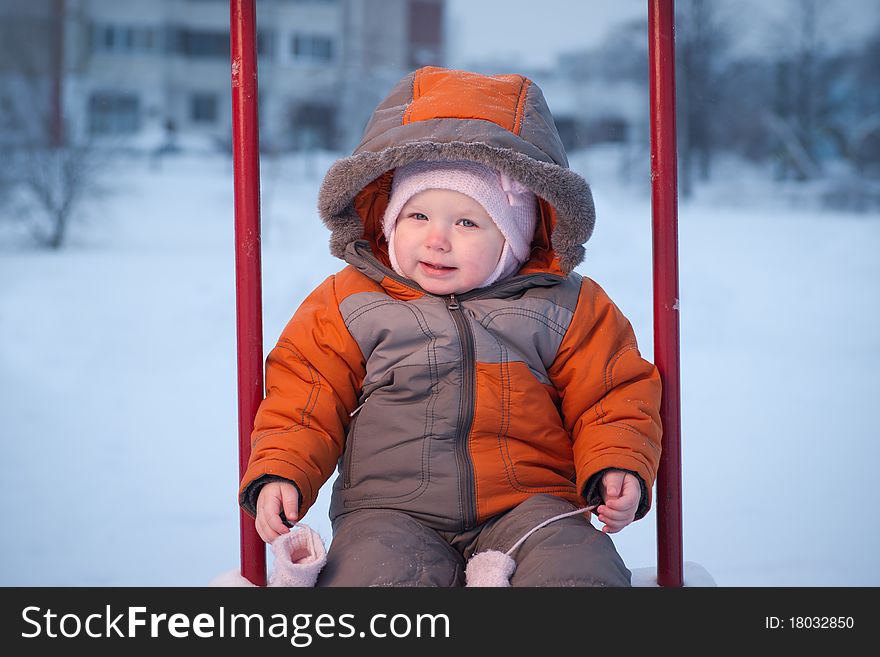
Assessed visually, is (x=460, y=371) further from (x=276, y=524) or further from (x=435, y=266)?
(x=276, y=524)

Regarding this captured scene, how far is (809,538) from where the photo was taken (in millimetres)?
2330

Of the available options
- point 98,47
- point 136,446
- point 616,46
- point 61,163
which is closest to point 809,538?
point 136,446

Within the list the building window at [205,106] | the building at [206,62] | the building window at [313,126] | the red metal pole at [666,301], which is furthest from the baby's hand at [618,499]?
the building window at [205,106]

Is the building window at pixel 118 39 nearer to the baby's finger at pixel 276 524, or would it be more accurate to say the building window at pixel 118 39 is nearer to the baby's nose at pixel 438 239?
the baby's nose at pixel 438 239

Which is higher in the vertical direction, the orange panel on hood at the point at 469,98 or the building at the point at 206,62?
the building at the point at 206,62

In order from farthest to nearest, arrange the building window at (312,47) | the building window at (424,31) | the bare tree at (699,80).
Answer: the building window at (312,47), the building window at (424,31), the bare tree at (699,80)

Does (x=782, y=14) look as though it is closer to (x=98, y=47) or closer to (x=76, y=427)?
(x=98, y=47)

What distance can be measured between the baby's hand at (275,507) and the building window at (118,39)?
7.12 m

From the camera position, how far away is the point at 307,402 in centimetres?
127

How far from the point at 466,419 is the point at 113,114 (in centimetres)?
647

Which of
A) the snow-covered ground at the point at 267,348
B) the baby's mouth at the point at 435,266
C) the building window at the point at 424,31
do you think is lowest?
the snow-covered ground at the point at 267,348

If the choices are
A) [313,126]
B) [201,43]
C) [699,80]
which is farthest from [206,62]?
[699,80]

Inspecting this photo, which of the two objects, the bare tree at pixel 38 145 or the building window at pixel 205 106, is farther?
the building window at pixel 205 106

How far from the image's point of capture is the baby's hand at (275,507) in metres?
1.16
